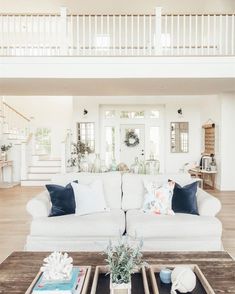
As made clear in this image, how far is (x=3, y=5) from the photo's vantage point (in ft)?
28.0

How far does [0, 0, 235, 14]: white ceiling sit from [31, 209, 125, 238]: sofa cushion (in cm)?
698

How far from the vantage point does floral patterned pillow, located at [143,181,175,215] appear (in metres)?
3.56

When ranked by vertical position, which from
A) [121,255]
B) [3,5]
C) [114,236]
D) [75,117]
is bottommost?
[114,236]

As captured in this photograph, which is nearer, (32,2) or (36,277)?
(36,277)

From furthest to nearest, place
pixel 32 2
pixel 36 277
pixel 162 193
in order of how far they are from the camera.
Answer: pixel 32 2, pixel 162 193, pixel 36 277

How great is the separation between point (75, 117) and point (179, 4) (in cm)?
445

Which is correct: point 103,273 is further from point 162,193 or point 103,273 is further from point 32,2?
point 32,2

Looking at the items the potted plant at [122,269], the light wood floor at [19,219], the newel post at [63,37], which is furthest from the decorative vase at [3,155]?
the potted plant at [122,269]

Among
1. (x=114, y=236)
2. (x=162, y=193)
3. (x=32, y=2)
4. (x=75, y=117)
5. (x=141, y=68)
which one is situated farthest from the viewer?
(x=75, y=117)

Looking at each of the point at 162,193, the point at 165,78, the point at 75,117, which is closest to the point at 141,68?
the point at 165,78

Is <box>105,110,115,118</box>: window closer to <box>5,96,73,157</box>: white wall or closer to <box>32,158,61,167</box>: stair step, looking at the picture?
<box>5,96,73,157</box>: white wall

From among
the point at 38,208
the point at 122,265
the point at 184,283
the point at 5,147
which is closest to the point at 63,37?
the point at 38,208

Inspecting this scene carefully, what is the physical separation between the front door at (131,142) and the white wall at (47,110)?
95.5 inches

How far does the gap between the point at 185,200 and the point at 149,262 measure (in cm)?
147
